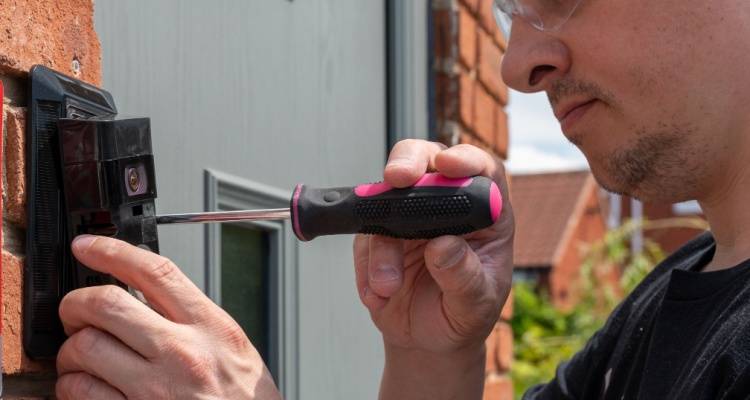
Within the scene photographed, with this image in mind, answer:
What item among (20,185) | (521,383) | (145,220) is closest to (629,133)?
(145,220)

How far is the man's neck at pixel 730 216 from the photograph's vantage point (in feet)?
4.13

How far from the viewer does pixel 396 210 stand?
0.99 metres

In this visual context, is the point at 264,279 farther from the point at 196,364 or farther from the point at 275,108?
the point at 196,364

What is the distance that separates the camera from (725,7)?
119cm

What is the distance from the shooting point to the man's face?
120 centimetres

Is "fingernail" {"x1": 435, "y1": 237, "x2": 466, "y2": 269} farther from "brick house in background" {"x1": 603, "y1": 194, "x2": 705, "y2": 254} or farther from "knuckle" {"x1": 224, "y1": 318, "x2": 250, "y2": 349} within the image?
"brick house in background" {"x1": 603, "y1": 194, "x2": 705, "y2": 254}

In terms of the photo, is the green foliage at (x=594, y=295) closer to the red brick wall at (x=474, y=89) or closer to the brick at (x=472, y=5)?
the red brick wall at (x=474, y=89)

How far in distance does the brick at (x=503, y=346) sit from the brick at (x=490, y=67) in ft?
1.71

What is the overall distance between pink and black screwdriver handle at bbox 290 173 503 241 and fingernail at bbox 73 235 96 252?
0.64ft

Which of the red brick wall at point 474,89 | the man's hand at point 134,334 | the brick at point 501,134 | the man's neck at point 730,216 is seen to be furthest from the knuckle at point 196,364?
the brick at point 501,134

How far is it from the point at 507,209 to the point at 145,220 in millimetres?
447

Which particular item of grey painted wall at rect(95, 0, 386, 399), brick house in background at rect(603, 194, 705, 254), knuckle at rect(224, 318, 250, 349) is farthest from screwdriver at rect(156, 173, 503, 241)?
brick house in background at rect(603, 194, 705, 254)

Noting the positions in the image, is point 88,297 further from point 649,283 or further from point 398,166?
point 649,283

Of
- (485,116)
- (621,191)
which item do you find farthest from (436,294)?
(485,116)
